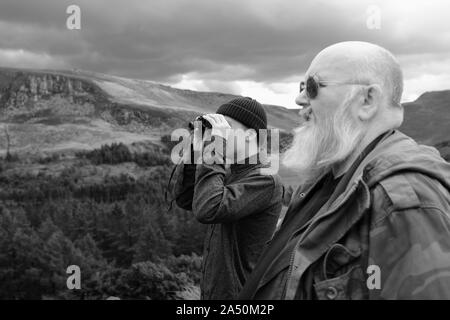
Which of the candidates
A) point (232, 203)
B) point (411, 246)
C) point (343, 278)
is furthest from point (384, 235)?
point (232, 203)

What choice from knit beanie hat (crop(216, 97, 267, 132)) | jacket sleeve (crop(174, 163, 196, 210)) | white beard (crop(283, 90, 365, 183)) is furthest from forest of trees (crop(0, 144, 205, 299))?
white beard (crop(283, 90, 365, 183))

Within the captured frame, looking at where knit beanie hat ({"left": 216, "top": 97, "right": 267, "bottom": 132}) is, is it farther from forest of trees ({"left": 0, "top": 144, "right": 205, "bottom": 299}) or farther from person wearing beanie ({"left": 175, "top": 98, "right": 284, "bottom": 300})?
forest of trees ({"left": 0, "top": 144, "right": 205, "bottom": 299})

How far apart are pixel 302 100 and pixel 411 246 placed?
113 cm

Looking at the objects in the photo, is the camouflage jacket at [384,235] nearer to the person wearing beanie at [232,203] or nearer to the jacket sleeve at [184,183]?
the person wearing beanie at [232,203]

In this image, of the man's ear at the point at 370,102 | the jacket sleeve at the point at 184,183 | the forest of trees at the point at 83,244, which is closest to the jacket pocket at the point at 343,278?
the man's ear at the point at 370,102

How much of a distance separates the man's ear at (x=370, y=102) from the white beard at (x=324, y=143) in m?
0.06

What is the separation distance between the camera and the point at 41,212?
10100 centimetres

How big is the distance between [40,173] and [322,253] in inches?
7403

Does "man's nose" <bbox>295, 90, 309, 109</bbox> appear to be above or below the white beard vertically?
above

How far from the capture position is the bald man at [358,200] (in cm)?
206

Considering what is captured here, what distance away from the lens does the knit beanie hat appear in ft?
14.4

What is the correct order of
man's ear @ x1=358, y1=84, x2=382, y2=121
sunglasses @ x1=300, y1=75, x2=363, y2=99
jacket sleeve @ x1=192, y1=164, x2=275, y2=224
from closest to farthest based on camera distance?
man's ear @ x1=358, y1=84, x2=382, y2=121 < sunglasses @ x1=300, y1=75, x2=363, y2=99 < jacket sleeve @ x1=192, y1=164, x2=275, y2=224

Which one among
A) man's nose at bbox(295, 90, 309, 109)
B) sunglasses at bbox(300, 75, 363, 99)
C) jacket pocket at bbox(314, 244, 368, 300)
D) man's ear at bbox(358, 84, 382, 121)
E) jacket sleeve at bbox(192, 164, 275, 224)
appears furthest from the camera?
jacket sleeve at bbox(192, 164, 275, 224)
